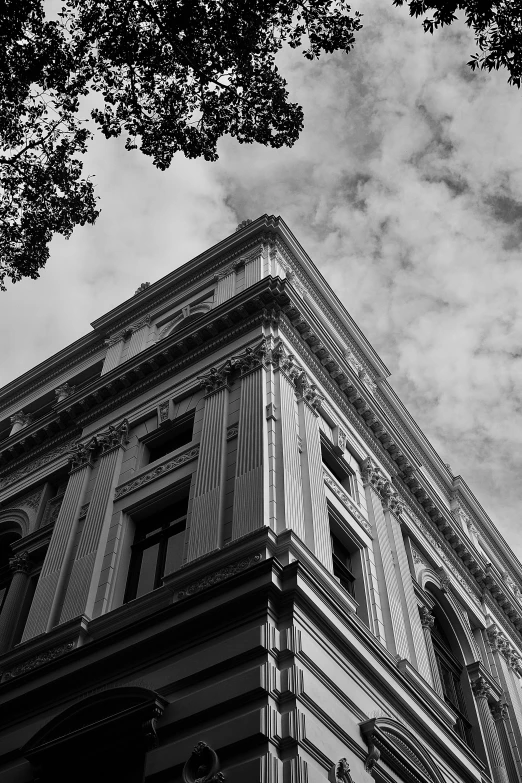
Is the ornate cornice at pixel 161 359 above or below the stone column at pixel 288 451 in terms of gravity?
above

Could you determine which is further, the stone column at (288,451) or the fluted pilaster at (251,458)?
the stone column at (288,451)

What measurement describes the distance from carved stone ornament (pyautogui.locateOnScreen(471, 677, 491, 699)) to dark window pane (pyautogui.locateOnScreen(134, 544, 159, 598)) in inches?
515

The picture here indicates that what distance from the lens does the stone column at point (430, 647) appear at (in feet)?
76.5

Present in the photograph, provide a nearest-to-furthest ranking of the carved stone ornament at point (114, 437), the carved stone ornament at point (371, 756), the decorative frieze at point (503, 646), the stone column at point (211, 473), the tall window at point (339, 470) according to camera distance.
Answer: the carved stone ornament at point (371, 756) → the stone column at point (211, 473) → the tall window at point (339, 470) → the carved stone ornament at point (114, 437) → the decorative frieze at point (503, 646)

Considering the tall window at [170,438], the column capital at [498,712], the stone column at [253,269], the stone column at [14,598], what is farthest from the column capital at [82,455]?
the column capital at [498,712]

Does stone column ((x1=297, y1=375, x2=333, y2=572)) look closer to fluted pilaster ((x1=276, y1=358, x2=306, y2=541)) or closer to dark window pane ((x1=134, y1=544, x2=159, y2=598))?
fluted pilaster ((x1=276, y1=358, x2=306, y2=541))

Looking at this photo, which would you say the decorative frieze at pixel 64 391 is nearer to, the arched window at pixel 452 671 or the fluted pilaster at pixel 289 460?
the fluted pilaster at pixel 289 460

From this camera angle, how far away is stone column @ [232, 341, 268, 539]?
17922 millimetres

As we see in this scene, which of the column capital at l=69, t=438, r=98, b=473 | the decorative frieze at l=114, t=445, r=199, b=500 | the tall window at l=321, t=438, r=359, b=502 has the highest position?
the column capital at l=69, t=438, r=98, b=473

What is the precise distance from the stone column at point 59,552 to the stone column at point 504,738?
1499 centimetres

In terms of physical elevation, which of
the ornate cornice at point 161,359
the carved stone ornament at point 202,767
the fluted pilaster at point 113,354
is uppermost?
the fluted pilaster at point 113,354

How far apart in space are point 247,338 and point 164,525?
6.50 m

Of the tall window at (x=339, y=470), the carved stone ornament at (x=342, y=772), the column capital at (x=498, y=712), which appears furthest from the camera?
the column capital at (x=498, y=712)

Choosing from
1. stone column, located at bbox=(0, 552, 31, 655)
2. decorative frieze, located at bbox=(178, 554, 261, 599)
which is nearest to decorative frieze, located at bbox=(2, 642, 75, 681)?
stone column, located at bbox=(0, 552, 31, 655)
